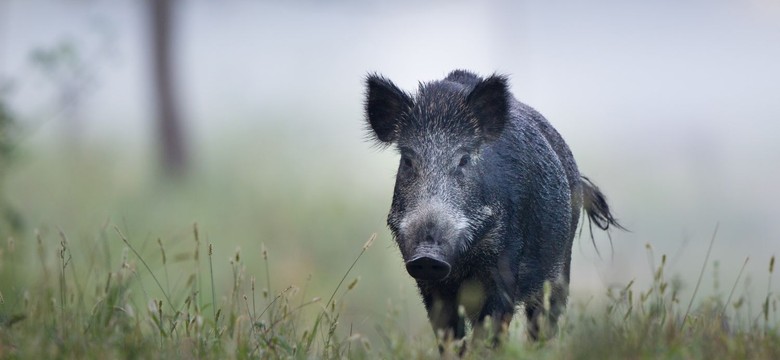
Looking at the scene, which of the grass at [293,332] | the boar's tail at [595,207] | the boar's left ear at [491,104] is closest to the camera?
the grass at [293,332]

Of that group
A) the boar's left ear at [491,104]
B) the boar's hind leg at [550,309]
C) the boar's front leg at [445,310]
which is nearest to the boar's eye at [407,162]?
the boar's left ear at [491,104]

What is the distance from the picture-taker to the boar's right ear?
557cm

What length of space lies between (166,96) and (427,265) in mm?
13968

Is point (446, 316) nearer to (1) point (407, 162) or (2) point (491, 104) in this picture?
(1) point (407, 162)

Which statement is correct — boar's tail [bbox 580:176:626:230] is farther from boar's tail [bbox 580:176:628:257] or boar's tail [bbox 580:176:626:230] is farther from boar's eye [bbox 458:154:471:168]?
boar's eye [bbox 458:154:471:168]

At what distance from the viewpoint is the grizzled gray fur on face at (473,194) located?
5121 mm

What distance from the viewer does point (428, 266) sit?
4723 millimetres

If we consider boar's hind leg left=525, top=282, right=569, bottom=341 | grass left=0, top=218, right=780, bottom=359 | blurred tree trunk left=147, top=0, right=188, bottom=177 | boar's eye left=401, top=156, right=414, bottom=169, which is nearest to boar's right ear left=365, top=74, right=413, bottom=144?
boar's eye left=401, top=156, right=414, bottom=169

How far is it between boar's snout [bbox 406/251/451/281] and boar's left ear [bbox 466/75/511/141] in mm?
967

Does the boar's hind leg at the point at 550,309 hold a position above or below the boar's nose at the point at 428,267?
below

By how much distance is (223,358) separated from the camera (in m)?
3.92

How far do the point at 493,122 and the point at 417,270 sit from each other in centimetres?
109

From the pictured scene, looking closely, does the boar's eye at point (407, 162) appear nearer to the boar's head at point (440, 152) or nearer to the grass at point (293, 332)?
the boar's head at point (440, 152)

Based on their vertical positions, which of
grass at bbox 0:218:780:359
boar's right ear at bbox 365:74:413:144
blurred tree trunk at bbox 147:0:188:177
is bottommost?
blurred tree trunk at bbox 147:0:188:177
